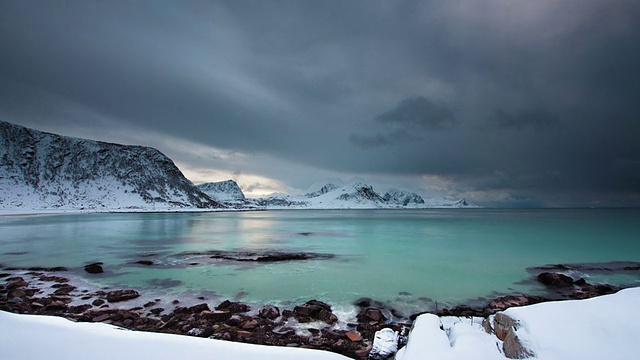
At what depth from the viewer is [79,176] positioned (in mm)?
120500

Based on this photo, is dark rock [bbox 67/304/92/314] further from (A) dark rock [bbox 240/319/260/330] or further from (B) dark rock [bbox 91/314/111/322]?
(A) dark rock [bbox 240/319/260/330]

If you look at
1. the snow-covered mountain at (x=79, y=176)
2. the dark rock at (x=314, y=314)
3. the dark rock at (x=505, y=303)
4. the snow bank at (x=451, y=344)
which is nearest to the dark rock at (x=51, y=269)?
the dark rock at (x=314, y=314)

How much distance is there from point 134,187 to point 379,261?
147935 mm

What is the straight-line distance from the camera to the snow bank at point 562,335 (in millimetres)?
3859

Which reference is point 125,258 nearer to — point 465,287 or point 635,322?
point 465,287

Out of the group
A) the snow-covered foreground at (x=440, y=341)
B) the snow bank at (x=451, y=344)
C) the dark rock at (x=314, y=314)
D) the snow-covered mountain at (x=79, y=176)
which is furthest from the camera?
the snow-covered mountain at (x=79, y=176)

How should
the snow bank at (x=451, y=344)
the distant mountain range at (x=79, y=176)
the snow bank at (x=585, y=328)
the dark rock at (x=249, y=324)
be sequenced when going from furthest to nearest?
the distant mountain range at (x=79, y=176) < the dark rock at (x=249, y=324) < the snow bank at (x=451, y=344) < the snow bank at (x=585, y=328)

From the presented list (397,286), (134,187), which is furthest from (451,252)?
(134,187)

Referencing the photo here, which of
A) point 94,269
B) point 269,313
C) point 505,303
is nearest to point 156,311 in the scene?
point 269,313

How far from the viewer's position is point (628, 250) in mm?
25203

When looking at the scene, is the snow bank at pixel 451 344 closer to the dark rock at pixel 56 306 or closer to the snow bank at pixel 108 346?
the snow bank at pixel 108 346

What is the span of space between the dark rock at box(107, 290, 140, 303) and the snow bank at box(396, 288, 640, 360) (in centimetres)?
996

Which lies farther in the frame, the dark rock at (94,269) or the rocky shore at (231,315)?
the dark rock at (94,269)

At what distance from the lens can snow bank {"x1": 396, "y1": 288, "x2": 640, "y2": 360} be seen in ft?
12.7
